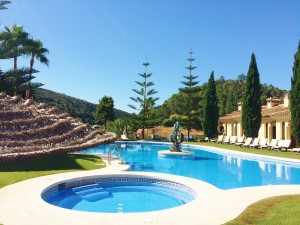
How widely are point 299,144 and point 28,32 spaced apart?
23.0 metres

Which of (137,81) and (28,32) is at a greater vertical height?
(28,32)

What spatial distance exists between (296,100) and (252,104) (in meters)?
5.10

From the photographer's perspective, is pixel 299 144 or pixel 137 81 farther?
pixel 137 81

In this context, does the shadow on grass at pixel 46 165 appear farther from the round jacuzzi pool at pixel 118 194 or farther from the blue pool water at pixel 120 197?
the blue pool water at pixel 120 197

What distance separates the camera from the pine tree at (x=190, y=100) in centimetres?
3312

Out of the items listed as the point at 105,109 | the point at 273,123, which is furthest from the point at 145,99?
the point at 273,123

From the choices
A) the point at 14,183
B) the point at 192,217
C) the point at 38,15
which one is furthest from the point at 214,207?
the point at 38,15

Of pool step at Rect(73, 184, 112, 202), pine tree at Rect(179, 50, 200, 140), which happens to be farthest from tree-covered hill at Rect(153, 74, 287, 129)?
pool step at Rect(73, 184, 112, 202)

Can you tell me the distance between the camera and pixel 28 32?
26234 millimetres

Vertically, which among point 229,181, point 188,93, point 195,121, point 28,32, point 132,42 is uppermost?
point 28,32

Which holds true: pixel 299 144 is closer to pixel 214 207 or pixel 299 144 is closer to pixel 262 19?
pixel 262 19

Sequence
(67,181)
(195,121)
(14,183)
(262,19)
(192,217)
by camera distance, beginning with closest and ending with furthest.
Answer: (192,217), (14,183), (67,181), (262,19), (195,121)

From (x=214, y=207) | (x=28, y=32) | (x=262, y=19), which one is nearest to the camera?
(x=214, y=207)

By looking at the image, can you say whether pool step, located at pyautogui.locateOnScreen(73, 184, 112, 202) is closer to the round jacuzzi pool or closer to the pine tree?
the round jacuzzi pool
